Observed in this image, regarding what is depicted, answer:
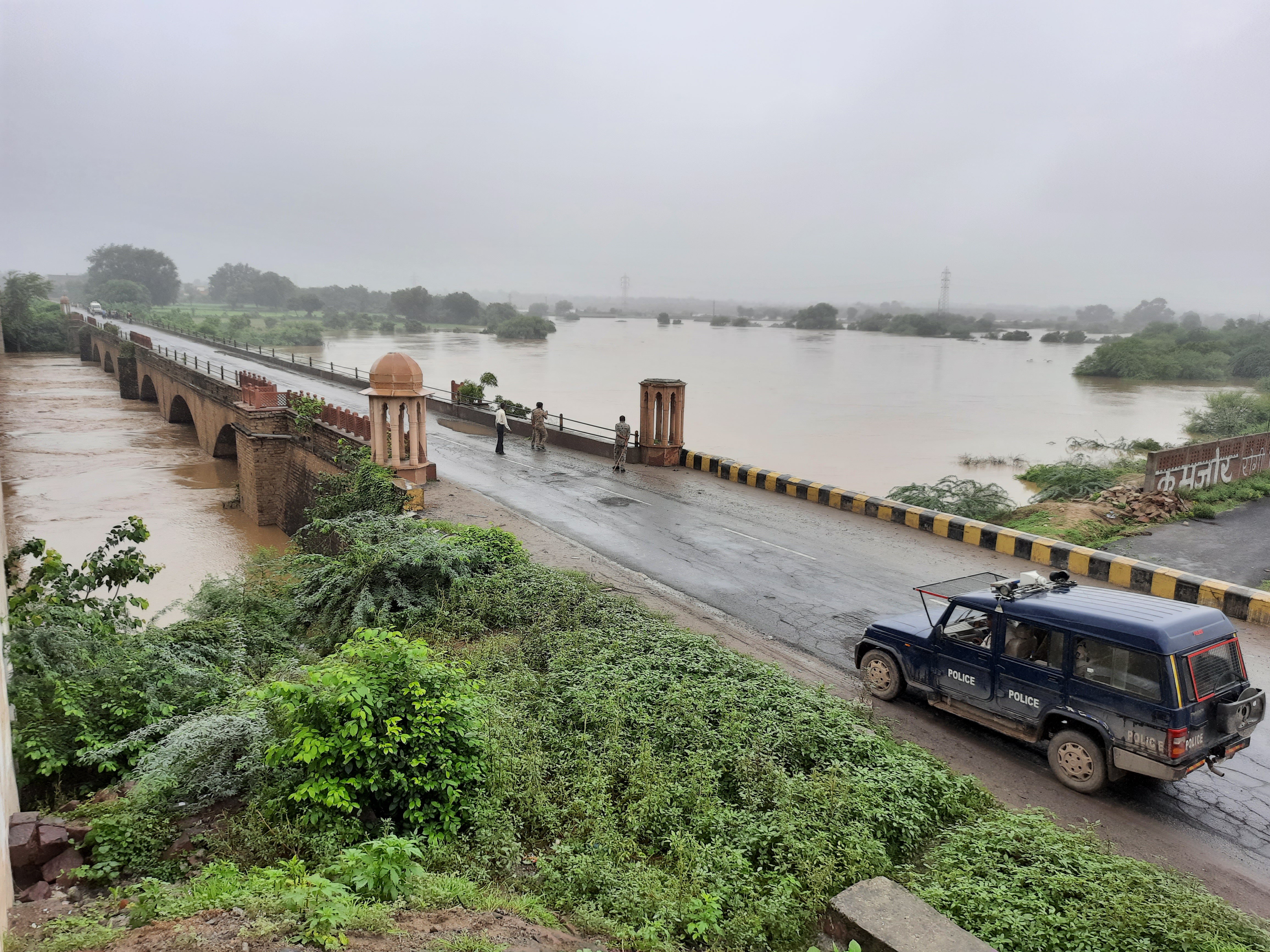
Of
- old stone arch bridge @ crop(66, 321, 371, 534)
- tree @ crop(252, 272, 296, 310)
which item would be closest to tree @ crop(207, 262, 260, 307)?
tree @ crop(252, 272, 296, 310)

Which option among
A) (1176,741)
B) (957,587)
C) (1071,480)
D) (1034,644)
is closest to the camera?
(1176,741)

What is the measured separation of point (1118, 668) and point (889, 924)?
9.03 feet

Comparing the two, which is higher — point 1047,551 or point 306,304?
point 306,304

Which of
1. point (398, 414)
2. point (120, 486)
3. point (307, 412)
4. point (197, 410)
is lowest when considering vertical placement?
point (120, 486)

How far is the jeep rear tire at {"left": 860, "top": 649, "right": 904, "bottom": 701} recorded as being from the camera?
6.95 meters

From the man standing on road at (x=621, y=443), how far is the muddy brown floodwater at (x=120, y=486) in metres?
8.47

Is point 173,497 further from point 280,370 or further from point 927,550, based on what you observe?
point 927,550

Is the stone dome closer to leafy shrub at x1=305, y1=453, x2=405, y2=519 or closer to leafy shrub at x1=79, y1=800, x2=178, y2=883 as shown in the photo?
leafy shrub at x1=305, y1=453, x2=405, y2=519

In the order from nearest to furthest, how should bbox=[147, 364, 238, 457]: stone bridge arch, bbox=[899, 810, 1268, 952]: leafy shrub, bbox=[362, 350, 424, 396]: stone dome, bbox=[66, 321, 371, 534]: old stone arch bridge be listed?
bbox=[899, 810, 1268, 952]: leafy shrub → bbox=[362, 350, 424, 396]: stone dome → bbox=[66, 321, 371, 534]: old stone arch bridge → bbox=[147, 364, 238, 457]: stone bridge arch

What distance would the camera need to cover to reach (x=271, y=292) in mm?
154125

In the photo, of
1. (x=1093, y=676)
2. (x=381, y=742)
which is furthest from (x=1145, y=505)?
(x=381, y=742)

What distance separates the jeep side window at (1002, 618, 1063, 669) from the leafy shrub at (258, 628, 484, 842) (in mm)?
3978

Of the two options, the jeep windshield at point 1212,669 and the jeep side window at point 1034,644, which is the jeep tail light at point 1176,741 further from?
the jeep side window at point 1034,644

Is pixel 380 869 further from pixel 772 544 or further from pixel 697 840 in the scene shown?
pixel 772 544
